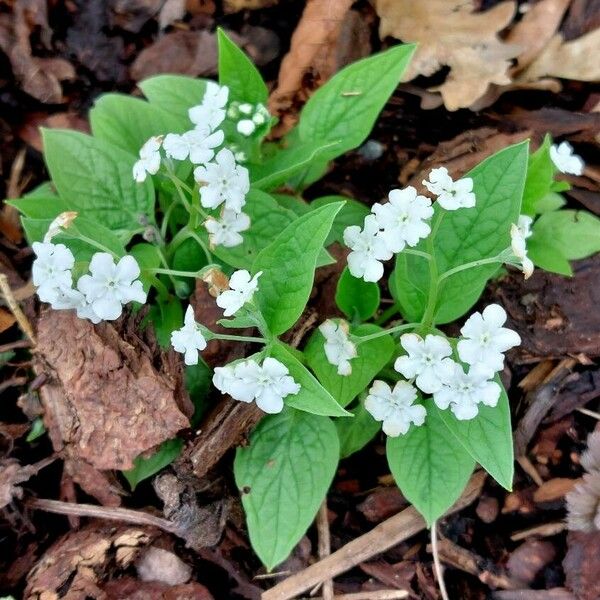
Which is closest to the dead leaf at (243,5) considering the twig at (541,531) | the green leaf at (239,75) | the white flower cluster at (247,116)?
the green leaf at (239,75)

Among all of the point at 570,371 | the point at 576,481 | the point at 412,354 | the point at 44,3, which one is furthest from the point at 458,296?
the point at 44,3

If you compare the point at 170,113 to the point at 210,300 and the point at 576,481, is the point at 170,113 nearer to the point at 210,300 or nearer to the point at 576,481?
the point at 210,300

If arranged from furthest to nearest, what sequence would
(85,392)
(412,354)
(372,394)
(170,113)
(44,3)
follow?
(44,3) < (170,113) < (85,392) < (372,394) < (412,354)

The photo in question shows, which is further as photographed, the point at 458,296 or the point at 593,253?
the point at 593,253

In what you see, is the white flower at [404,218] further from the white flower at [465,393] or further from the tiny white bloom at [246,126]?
the tiny white bloom at [246,126]

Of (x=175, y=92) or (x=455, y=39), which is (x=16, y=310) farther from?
(x=455, y=39)

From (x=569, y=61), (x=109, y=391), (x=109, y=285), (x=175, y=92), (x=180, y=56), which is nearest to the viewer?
(x=109, y=285)

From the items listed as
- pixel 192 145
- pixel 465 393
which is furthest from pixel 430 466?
pixel 192 145
